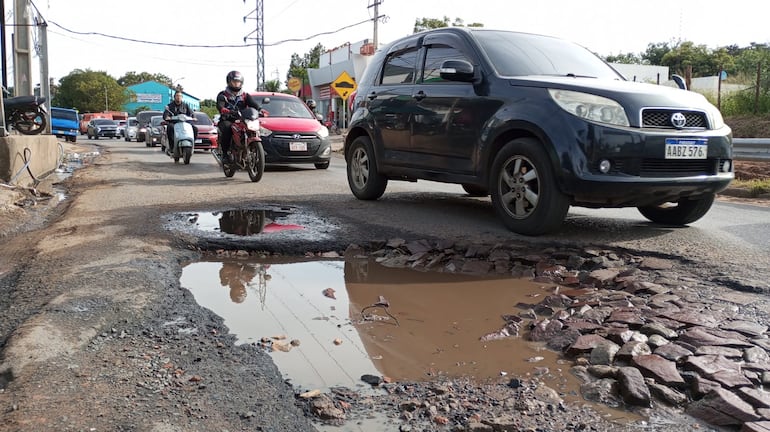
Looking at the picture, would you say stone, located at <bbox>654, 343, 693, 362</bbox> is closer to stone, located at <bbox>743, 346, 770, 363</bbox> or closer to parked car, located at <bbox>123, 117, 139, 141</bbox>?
stone, located at <bbox>743, 346, 770, 363</bbox>

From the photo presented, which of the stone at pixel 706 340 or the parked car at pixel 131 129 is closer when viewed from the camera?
the stone at pixel 706 340

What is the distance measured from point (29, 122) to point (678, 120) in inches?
473

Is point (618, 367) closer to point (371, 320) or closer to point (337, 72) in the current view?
point (371, 320)

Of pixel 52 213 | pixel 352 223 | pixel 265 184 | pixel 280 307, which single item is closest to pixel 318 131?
pixel 265 184

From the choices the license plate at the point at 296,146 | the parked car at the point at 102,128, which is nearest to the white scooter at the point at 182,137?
the license plate at the point at 296,146

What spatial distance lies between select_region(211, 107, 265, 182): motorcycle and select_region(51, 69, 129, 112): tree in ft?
309

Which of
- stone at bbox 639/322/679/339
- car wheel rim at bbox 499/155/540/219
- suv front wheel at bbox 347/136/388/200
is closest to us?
stone at bbox 639/322/679/339

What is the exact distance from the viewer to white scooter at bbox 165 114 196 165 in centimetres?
1378

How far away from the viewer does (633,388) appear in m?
2.43

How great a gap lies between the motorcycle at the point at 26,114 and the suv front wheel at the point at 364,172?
7.45 meters

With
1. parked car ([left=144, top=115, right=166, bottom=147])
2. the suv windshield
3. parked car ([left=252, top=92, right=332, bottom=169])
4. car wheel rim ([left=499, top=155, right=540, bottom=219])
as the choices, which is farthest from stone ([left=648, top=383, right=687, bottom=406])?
parked car ([left=144, top=115, right=166, bottom=147])

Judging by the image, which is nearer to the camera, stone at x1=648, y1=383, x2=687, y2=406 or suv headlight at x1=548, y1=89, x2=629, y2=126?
stone at x1=648, y1=383, x2=687, y2=406

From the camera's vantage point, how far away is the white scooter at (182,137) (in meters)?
13.8

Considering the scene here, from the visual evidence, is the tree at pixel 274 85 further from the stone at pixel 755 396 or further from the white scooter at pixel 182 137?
the stone at pixel 755 396
